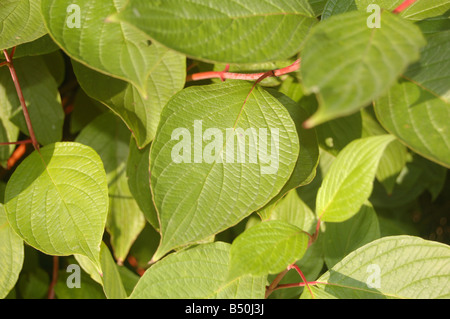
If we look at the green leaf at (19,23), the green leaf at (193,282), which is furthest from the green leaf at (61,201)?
the green leaf at (19,23)

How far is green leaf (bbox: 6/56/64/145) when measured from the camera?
Answer: 1012 millimetres

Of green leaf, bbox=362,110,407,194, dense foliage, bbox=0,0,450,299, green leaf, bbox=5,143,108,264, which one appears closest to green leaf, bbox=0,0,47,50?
dense foliage, bbox=0,0,450,299

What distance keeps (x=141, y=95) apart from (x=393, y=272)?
0.56 meters

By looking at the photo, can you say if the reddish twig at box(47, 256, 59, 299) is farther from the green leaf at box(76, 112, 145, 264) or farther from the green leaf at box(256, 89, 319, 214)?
the green leaf at box(256, 89, 319, 214)

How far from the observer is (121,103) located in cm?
84

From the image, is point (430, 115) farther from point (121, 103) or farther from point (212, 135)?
point (121, 103)

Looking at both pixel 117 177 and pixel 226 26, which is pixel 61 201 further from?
pixel 226 26

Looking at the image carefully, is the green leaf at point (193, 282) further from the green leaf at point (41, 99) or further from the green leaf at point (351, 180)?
the green leaf at point (41, 99)

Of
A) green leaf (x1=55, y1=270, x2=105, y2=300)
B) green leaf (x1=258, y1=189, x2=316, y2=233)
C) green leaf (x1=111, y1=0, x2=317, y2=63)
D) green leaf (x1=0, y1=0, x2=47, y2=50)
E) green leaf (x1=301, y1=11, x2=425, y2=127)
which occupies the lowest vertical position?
green leaf (x1=55, y1=270, x2=105, y2=300)

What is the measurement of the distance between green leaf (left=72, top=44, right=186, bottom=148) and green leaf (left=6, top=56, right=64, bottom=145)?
0.67 ft

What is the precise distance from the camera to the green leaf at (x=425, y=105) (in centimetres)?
66

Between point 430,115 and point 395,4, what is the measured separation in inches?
8.8

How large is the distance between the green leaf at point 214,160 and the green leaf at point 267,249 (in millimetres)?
37

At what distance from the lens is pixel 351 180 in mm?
726
